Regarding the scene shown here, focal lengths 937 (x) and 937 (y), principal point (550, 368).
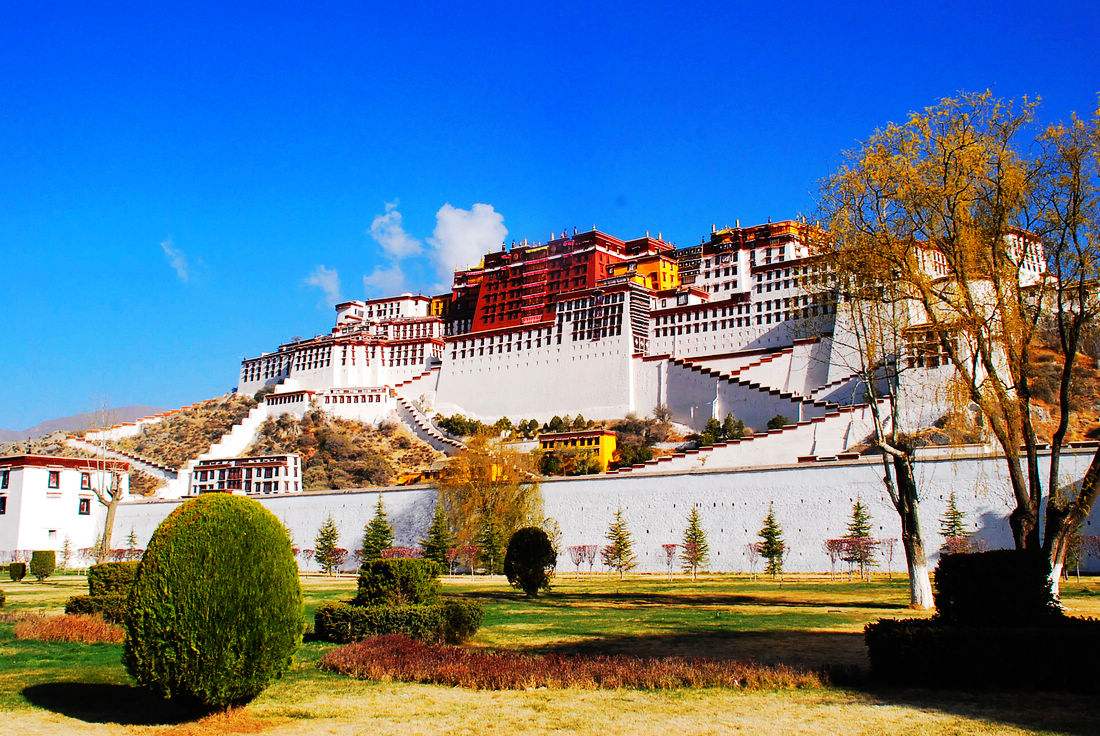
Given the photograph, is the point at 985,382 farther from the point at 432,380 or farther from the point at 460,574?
the point at 432,380

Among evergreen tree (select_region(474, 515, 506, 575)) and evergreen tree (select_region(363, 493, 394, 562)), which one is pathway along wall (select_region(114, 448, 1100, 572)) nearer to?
evergreen tree (select_region(363, 493, 394, 562))

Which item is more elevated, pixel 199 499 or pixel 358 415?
pixel 358 415

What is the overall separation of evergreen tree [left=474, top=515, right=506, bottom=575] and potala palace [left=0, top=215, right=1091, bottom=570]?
2.66 meters

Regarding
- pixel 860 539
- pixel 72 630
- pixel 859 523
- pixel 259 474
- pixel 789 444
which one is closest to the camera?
pixel 72 630

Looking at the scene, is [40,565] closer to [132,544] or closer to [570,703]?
[132,544]

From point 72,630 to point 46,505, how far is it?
3938 centimetres

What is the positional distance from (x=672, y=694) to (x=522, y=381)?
6399 centimetres

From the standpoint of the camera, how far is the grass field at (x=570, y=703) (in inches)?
329

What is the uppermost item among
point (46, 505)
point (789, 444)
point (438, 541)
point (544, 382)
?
point (544, 382)

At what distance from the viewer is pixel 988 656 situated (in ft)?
31.4

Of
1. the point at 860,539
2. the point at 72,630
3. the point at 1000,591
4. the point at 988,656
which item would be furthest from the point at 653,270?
the point at 988,656

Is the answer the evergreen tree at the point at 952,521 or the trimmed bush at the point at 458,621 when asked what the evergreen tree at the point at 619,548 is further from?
the trimmed bush at the point at 458,621

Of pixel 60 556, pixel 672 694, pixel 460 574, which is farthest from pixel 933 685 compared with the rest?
pixel 60 556

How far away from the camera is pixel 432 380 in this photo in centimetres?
7956
